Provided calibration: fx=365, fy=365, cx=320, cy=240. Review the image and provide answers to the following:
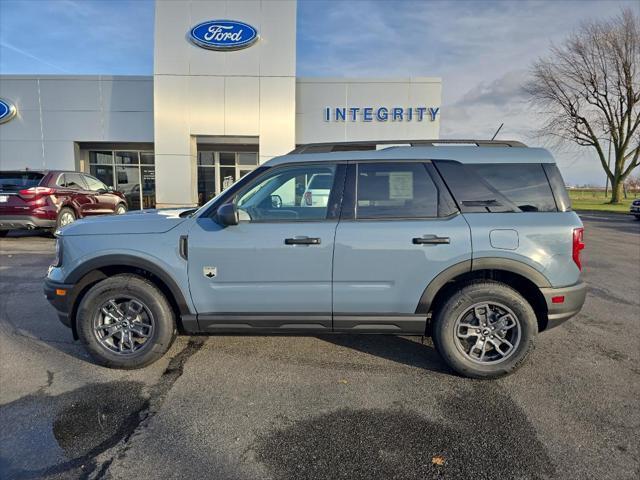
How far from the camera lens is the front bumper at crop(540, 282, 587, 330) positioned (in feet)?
10.1

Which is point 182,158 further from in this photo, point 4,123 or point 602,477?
point 602,477

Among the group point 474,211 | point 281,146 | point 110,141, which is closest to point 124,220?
point 474,211

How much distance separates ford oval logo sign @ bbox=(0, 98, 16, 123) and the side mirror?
20116mm

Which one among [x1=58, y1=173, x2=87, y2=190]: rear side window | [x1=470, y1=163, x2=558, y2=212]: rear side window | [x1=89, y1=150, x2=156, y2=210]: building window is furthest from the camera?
[x1=89, y1=150, x2=156, y2=210]: building window

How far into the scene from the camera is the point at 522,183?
3.13 metres

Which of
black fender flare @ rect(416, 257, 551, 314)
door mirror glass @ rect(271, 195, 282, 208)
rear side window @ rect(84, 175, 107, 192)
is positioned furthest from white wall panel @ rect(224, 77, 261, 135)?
black fender flare @ rect(416, 257, 551, 314)

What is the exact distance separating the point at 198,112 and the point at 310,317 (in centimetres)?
1515

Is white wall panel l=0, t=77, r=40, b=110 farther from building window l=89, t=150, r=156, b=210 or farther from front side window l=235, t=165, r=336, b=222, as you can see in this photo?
front side window l=235, t=165, r=336, b=222

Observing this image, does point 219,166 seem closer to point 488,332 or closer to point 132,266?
point 132,266

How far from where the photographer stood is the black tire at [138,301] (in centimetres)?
320

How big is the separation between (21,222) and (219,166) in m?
10.6

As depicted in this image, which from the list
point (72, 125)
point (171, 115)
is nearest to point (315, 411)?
point (171, 115)

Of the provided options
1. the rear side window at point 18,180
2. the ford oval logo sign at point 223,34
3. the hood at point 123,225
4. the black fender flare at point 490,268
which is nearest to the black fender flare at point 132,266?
the hood at point 123,225

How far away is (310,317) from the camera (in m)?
3.19
